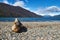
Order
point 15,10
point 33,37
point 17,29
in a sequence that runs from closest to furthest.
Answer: point 33,37 → point 17,29 → point 15,10

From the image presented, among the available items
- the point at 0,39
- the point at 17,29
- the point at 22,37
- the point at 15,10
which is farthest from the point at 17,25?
the point at 15,10

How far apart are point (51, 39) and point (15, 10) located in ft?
42.4

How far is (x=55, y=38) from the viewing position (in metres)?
5.70

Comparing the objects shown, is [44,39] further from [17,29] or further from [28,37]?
[17,29]

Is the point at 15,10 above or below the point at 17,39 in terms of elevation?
above

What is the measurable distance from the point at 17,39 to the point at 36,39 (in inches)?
21.7

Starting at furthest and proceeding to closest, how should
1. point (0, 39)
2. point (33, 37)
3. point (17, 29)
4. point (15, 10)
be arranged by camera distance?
point (15, 10) < point (17, 29) < point (33, 37) < point (0, 39)

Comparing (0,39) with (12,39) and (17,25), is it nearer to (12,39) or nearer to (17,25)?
(12,39)

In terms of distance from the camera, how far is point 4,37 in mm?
5695

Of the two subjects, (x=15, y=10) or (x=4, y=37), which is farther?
(x=15, y=10)

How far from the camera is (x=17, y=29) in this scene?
22.4 ft

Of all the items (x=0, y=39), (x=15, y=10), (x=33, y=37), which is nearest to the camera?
(x=0, y=39)

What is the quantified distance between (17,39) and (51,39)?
39.0 inches

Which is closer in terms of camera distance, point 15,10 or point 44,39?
point 44,39
